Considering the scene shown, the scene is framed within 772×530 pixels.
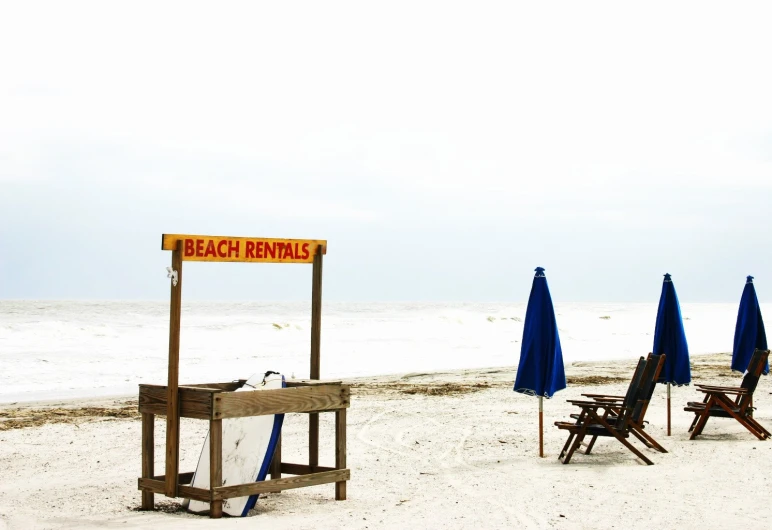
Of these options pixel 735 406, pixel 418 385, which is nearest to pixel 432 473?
pixel 735 406

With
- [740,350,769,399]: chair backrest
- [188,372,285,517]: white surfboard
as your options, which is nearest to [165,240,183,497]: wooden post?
[188,372,285,517]: white surfboard

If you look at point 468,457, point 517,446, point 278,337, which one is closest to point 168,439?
point 468,457

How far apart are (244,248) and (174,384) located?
1136mm

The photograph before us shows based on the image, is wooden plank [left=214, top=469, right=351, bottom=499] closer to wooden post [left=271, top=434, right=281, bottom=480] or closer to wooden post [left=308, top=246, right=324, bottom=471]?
wooden post [left=308, top=246, right=324, bottom=471]

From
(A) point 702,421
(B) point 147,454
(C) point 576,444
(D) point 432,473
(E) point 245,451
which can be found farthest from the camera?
(A) point 702,421

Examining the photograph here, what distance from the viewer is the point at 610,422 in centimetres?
931

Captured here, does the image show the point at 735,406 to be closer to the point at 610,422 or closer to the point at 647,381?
the point at 647,381

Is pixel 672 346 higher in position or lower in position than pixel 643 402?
higher

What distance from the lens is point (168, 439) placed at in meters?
6.59

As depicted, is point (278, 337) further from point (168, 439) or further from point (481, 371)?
point (168, 439)

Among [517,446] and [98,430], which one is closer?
[517,446]

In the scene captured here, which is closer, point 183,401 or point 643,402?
point 183,401

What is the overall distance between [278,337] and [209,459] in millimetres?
30356

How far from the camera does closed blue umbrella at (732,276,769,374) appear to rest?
40.1 feet
